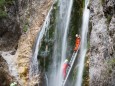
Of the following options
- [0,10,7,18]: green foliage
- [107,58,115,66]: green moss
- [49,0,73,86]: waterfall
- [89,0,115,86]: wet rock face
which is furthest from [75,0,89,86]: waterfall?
[0,10,7,18]: green foliage

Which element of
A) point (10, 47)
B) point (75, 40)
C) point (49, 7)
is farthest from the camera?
point (10, 47)

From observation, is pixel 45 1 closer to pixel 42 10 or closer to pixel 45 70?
pixel 42 10

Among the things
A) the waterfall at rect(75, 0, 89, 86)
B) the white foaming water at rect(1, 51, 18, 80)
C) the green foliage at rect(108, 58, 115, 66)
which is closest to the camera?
the green foliage at rect(108, 58, 115, 66)

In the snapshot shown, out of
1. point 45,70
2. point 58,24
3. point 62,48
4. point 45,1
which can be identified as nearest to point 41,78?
point 45,70

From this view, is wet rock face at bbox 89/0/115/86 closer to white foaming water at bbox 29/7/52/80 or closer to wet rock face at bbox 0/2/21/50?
white foaming water at bbox 29/7/52/80

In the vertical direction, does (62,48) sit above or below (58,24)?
below

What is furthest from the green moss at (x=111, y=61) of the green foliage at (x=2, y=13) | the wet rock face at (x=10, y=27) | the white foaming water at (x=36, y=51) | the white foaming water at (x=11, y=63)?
the green foliage at (x=2, y=13)

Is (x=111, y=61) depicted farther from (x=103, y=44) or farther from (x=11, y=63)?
(x=11, y=63)

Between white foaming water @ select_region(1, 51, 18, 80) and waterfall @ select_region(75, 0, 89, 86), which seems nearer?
waterfall @ select_region(75, 0, 89, 86)
